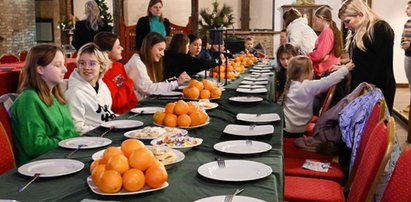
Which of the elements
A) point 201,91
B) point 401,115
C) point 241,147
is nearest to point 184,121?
point 241,147

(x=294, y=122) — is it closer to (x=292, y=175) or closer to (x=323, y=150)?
(x=323, y=150)

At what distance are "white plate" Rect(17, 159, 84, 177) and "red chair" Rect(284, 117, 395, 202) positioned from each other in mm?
1040

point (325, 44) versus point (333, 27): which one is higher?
point (333, 27)

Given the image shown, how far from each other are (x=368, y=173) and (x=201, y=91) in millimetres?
1601

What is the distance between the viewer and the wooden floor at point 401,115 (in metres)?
5.67

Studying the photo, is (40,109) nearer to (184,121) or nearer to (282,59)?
(184,121)

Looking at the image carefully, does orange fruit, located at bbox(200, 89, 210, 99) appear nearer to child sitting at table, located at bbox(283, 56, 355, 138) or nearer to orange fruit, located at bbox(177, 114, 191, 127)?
child sitting at table, located at bbox(283, 56, 355, 138)

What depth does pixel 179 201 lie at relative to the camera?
1412mm

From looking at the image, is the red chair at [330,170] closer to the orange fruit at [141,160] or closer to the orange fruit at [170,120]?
the orange fruit at [170,120]

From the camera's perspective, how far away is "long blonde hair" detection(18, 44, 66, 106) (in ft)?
8.14

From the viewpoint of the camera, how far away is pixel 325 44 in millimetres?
5715

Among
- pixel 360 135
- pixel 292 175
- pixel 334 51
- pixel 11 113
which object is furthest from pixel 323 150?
pixel 334 51

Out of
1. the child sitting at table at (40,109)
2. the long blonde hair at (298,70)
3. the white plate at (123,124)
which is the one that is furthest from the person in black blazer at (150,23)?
the white plate at (123,124)

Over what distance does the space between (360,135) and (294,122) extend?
1.16 m
